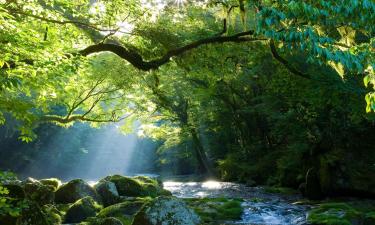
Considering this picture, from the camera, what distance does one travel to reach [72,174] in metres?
73.4

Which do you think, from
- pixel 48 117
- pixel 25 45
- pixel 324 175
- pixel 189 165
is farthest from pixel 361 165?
pixel 189 165

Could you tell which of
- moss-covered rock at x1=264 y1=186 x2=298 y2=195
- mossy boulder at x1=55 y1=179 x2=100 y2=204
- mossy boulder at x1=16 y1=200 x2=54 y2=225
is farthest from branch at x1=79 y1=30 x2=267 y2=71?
moss-covered rock at x1=264 y1=186 x2=298 y2=195

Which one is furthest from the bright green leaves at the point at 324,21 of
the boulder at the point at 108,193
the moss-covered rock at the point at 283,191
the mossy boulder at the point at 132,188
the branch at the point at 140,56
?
the moss-covered rock at the point at 283,191

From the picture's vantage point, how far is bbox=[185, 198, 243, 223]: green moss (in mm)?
16422

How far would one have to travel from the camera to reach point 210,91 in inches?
1155

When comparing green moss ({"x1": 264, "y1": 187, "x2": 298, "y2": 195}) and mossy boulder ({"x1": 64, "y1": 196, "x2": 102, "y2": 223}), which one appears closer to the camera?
mossy boulder ({"x1": 64, "y1": 196, "x2": 102, "y2": 223})

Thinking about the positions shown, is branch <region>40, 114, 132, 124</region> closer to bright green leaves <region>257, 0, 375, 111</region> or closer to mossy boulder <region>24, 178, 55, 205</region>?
mossy boulder <region>24, 178, 55, 205</region>

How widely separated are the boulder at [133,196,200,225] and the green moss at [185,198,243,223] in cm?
353

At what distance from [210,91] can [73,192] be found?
13473 mm

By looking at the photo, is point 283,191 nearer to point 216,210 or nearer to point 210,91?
point 210,91

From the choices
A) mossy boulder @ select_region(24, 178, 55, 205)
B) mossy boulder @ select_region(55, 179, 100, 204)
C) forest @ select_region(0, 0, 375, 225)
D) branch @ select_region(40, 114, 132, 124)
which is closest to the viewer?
forest @ select_region(0, 0, 375, 225)

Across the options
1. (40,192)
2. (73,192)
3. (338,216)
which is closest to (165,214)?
(338,216)

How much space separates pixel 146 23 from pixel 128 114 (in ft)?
51.3

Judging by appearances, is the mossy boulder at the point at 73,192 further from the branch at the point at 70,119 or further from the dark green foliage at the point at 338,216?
the dark green foliage at the point at 338,216
